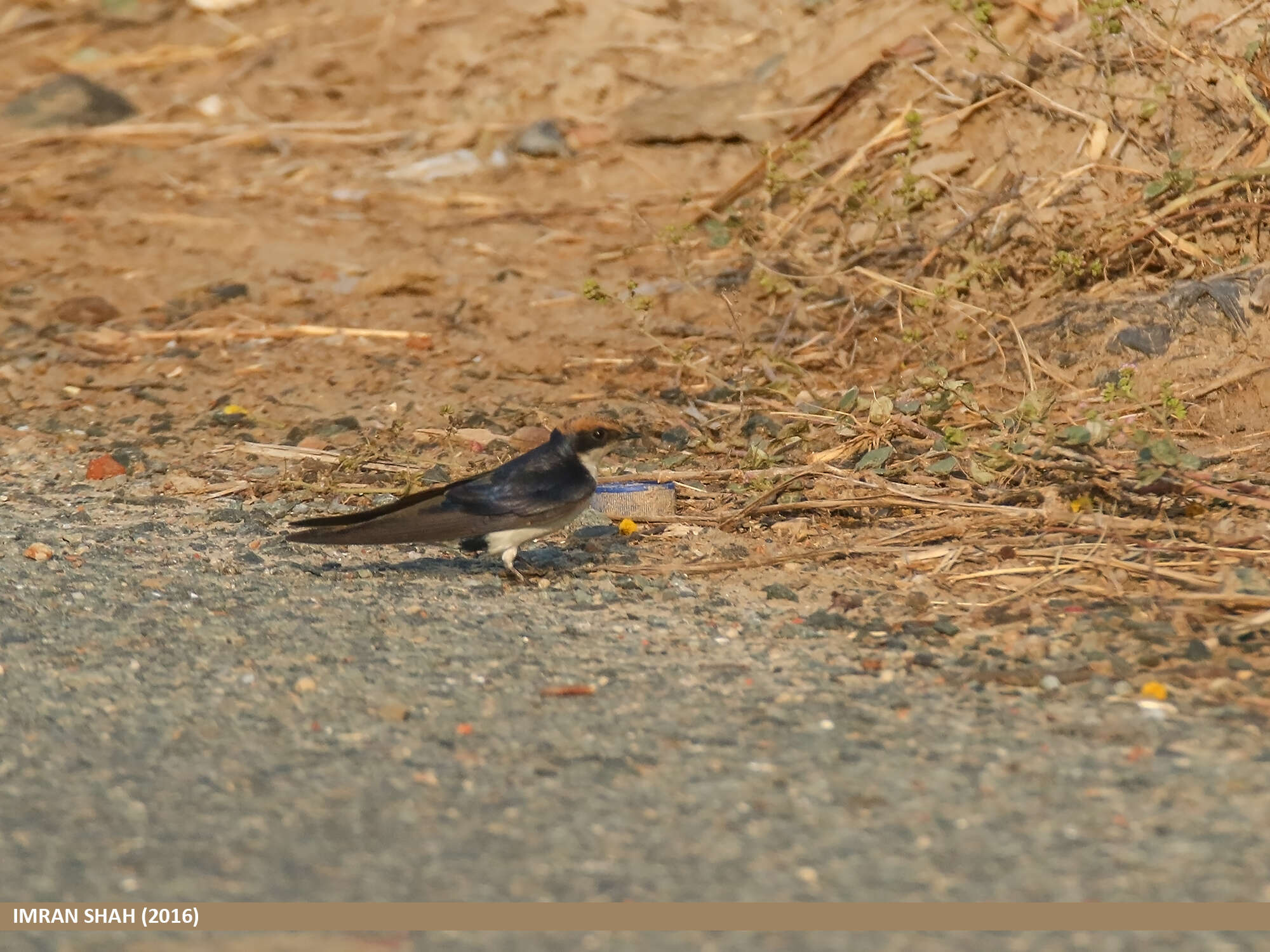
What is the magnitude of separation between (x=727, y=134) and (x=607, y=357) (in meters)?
2.53

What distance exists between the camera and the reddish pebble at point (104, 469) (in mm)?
6500

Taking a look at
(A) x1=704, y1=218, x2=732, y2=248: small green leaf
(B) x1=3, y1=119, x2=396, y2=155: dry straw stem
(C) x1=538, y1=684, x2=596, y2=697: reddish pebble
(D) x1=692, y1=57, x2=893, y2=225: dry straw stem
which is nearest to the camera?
(C) x1=538, y1=684, x2=596, y2=697: reddish pebble

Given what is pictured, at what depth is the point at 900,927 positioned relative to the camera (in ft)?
9.86

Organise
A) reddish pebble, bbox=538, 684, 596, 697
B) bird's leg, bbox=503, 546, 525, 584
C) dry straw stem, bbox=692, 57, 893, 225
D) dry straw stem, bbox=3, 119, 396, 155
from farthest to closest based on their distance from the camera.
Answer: dry straw stem, bbox=3, 119, 396, 155
dry straw stem, bbox=692, 57, 893, 225
bird's leg, bbox=503, 546, 525, 584
reddish pebble, bbox=538, 684, 596, 697

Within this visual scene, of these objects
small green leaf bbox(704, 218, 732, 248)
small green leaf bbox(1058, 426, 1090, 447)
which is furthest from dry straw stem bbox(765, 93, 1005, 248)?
small green leaf bbox(1058, 426, 1090, 447)

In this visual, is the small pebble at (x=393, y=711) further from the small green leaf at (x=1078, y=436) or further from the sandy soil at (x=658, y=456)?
the small green leaf at (x=1078, y=436)

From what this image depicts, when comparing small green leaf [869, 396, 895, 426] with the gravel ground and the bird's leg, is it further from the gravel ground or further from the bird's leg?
the bird's leg

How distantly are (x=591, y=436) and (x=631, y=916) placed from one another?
260 centimetres

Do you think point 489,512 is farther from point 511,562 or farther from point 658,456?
point 658,456

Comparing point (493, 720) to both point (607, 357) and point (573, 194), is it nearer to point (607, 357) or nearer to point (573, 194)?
point (607, 357)

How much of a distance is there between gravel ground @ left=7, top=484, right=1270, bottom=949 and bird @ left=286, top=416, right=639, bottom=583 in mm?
205

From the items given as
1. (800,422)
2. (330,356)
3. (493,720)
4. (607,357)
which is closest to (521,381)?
(607,357)

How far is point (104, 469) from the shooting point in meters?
6.53

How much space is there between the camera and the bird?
499 cm
